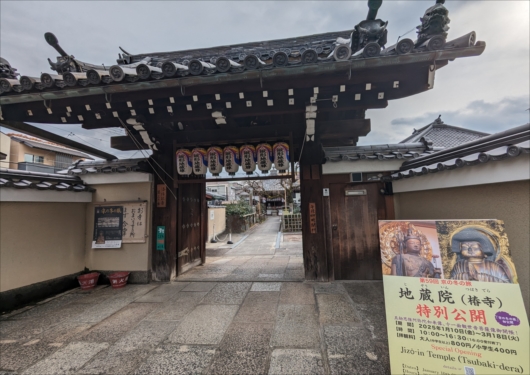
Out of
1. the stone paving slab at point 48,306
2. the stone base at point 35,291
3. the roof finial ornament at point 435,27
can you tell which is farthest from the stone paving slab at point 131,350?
the roof finial ornament at point 435,27

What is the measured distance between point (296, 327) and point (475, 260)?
221cm

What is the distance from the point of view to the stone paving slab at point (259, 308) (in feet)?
11.1

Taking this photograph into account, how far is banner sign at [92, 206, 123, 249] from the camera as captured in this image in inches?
211

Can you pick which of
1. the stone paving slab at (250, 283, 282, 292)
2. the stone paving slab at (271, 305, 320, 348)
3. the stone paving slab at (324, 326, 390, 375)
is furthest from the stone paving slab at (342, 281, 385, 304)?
the stone paving slab at (250, 283, 282, 292)

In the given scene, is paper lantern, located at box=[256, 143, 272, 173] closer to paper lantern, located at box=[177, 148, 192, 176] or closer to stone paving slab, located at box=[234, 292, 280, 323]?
paper lantern, located at box=[177, 148, 192, 176]

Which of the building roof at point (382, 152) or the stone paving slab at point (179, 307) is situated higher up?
the building roof at point (382, 152)

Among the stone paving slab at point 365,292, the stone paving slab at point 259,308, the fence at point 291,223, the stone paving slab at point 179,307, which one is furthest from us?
the fence at point 291,223

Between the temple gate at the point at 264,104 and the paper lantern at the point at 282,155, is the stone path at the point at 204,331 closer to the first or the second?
the temple gate at the point at 264,104

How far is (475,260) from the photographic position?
193cm

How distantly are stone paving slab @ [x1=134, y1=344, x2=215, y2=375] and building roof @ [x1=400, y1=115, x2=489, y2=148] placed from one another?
8031 millimetres

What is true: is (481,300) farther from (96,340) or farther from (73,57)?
(73,57)

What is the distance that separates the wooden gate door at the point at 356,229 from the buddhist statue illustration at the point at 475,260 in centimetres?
309

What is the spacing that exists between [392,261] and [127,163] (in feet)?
19.7

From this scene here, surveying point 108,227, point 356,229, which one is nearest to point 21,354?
point 108,227
